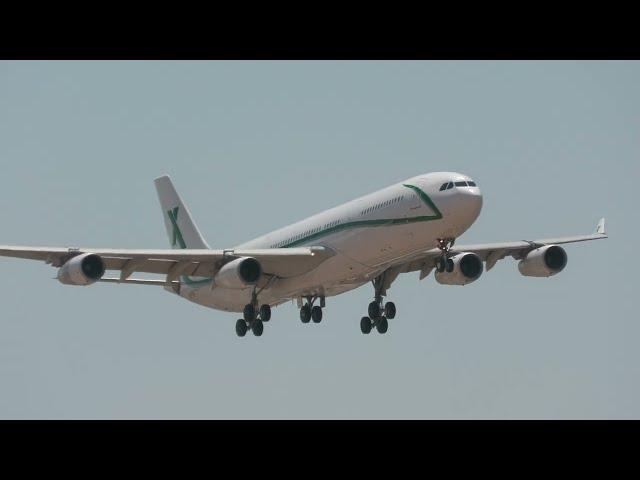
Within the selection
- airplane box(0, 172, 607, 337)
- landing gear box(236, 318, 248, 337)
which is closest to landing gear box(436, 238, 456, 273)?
airplane box(0, 172, 607, 337)

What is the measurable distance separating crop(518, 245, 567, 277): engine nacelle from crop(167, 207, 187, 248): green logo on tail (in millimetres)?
21602

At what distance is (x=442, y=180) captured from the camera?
209 ft

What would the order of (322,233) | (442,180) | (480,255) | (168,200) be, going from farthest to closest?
(168,200) < (480,255) < (322,233) < (442,180)

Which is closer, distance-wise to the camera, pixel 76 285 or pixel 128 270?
pixel 76 285

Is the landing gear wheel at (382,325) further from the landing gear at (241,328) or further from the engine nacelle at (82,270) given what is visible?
the engine nacelle at (82,270)

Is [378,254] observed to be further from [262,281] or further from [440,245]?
[262,281]

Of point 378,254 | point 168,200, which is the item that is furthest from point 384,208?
point 168,200

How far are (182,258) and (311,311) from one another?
7562mm

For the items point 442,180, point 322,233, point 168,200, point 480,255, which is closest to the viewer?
point 442,180

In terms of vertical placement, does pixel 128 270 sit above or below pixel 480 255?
below

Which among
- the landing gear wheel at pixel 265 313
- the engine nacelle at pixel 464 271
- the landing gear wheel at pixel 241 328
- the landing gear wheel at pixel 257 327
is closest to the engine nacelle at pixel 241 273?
the landing gear wheel at pixel 265 313

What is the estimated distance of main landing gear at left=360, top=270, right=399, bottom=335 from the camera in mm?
73125

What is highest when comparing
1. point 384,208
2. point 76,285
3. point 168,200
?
point 168,200

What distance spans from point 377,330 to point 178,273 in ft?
34.1
